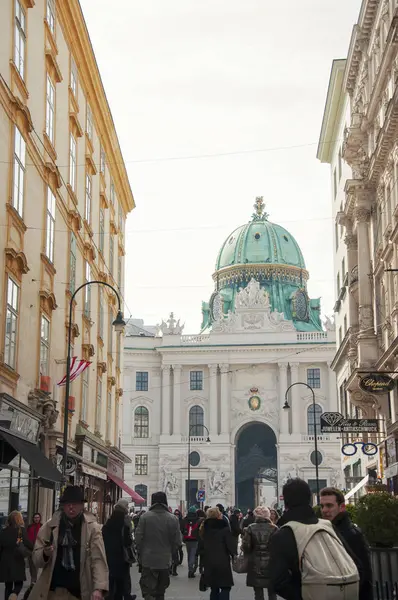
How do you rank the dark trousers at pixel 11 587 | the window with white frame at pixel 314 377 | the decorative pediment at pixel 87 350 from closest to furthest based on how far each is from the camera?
the dark trousers at pixel 11 587 → the decorative pediment at pixel 87 350 → the window with white frame at pixel 314 377

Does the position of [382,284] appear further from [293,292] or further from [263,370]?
[293,292]

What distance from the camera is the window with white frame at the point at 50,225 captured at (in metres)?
28.1

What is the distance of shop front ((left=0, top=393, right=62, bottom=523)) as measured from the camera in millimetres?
22031

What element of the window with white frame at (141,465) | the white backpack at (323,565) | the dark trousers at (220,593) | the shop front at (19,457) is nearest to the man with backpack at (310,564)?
the white backpack at (323,565)

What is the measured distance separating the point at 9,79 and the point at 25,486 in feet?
35.2

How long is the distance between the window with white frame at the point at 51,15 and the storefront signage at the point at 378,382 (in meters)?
15.2

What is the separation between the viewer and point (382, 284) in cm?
3531

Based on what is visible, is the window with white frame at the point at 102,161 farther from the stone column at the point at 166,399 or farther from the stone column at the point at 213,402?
the stone column at the point at 166,399

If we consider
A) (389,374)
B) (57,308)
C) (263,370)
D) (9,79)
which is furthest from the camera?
(263,370)

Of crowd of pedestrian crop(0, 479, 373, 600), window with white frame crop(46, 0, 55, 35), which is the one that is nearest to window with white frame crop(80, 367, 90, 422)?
window with white frame crop(46, 0, 55, 35)

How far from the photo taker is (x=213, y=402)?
286ft

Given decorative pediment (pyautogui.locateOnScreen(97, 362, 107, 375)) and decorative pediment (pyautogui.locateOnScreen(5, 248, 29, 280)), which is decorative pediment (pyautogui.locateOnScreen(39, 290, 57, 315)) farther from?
decorative pediment (pyautogui.locateOnScreen(97, 362, 107, 375))

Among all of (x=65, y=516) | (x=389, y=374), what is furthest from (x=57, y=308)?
(x=65, y=516)

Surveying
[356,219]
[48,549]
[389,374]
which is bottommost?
[48,549]
